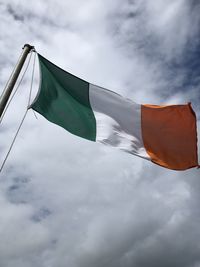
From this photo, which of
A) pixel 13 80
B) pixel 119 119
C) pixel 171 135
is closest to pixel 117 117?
pixel 119 119

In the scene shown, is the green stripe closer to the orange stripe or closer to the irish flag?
the irish flag

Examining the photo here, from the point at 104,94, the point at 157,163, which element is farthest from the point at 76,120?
the point at 157,163

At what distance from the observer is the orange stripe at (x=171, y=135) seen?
15.2 m

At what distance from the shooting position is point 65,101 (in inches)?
588

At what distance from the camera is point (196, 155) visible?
1533cm

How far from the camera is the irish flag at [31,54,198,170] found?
14539 millimetres

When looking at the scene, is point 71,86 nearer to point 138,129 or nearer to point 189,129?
point 138,129

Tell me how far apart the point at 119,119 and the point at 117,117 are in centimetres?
14

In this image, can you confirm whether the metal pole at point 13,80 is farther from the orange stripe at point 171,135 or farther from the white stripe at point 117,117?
the orange stripe at point 171,135

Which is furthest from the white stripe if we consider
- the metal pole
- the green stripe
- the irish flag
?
the metal pole

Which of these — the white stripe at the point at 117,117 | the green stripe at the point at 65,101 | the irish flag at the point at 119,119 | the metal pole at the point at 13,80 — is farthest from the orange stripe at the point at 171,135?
the metal pole at the point at 13,80

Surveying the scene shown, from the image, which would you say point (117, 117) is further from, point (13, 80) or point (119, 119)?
point (13, 80)

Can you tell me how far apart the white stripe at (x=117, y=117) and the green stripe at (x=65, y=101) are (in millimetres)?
370

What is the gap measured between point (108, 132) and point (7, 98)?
5594mm
